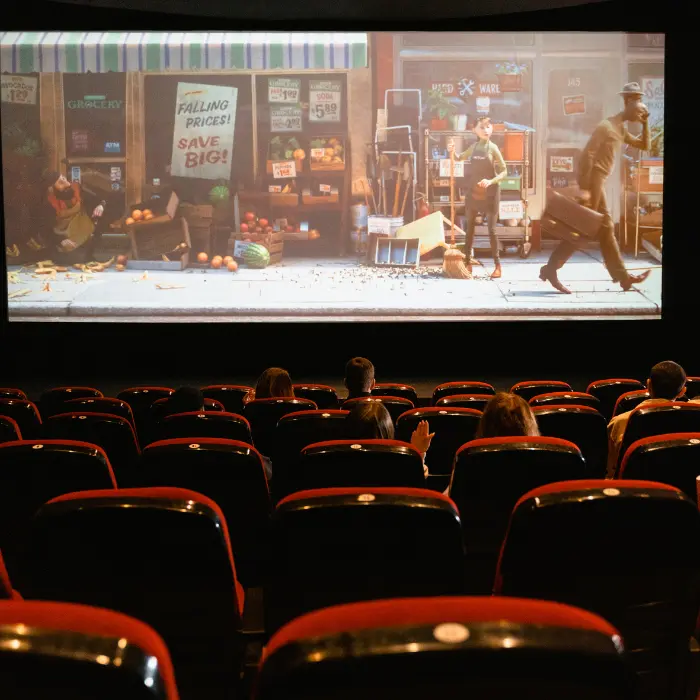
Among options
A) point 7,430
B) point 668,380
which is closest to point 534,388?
point 668,380

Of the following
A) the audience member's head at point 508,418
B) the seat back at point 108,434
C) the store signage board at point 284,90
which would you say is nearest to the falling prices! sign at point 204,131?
the store signage board at point 284,90

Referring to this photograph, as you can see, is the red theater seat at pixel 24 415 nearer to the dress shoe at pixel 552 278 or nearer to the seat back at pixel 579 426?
the seat back at pixel 579 426

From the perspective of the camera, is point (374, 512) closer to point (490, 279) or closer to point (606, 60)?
point (490, 279)

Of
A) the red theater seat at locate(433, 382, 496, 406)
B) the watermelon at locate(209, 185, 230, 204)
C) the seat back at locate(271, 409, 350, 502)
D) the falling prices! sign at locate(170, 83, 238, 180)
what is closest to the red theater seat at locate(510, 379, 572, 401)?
the red theater seat at locate(433, 382, 496, 406)

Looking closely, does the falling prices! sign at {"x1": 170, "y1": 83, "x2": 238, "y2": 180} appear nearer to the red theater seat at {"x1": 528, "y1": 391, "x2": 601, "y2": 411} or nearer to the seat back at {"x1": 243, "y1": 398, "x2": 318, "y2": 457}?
the seat back at {"x1": 243, "y1": 398, "x2": 318, "y2": 457}

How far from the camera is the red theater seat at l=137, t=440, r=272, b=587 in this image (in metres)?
2.46

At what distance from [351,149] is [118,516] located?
6932mm

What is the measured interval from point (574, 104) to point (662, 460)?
6.50 m

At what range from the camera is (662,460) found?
233 cm

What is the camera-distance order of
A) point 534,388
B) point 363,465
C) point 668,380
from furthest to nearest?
point 534,388
point 668,380
point 363,465

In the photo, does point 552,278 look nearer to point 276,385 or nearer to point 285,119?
point 285,119

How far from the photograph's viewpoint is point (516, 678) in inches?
32.2

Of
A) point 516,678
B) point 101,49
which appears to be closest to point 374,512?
point 516,678

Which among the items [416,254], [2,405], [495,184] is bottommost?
[2,405]
